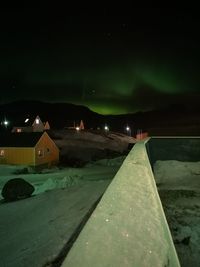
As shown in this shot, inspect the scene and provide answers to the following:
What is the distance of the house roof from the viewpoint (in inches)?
2032

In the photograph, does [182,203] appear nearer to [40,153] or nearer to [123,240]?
[123,240]

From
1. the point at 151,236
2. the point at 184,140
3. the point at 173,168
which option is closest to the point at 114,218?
the point at 151,236

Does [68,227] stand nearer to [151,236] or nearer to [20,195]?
[151,236]

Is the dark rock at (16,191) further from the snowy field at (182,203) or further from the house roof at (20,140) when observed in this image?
the house roof at (20,140)

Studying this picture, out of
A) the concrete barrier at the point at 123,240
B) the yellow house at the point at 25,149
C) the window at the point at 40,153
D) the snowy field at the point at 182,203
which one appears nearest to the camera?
the concrete barrier at the point at 123,240

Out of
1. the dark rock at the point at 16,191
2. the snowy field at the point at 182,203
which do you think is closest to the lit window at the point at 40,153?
the dark rock at the point at 16,191

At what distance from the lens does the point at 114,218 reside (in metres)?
2.35

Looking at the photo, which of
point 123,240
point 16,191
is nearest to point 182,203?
point 123,240

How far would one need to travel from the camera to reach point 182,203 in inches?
295

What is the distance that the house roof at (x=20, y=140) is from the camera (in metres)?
51.6

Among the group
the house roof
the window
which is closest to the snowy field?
the house roof

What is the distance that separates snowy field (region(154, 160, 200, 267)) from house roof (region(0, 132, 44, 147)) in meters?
40.0

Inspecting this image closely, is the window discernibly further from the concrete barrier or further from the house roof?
the concrete barrier

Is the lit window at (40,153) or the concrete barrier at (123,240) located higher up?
the lit window at (40,153)
